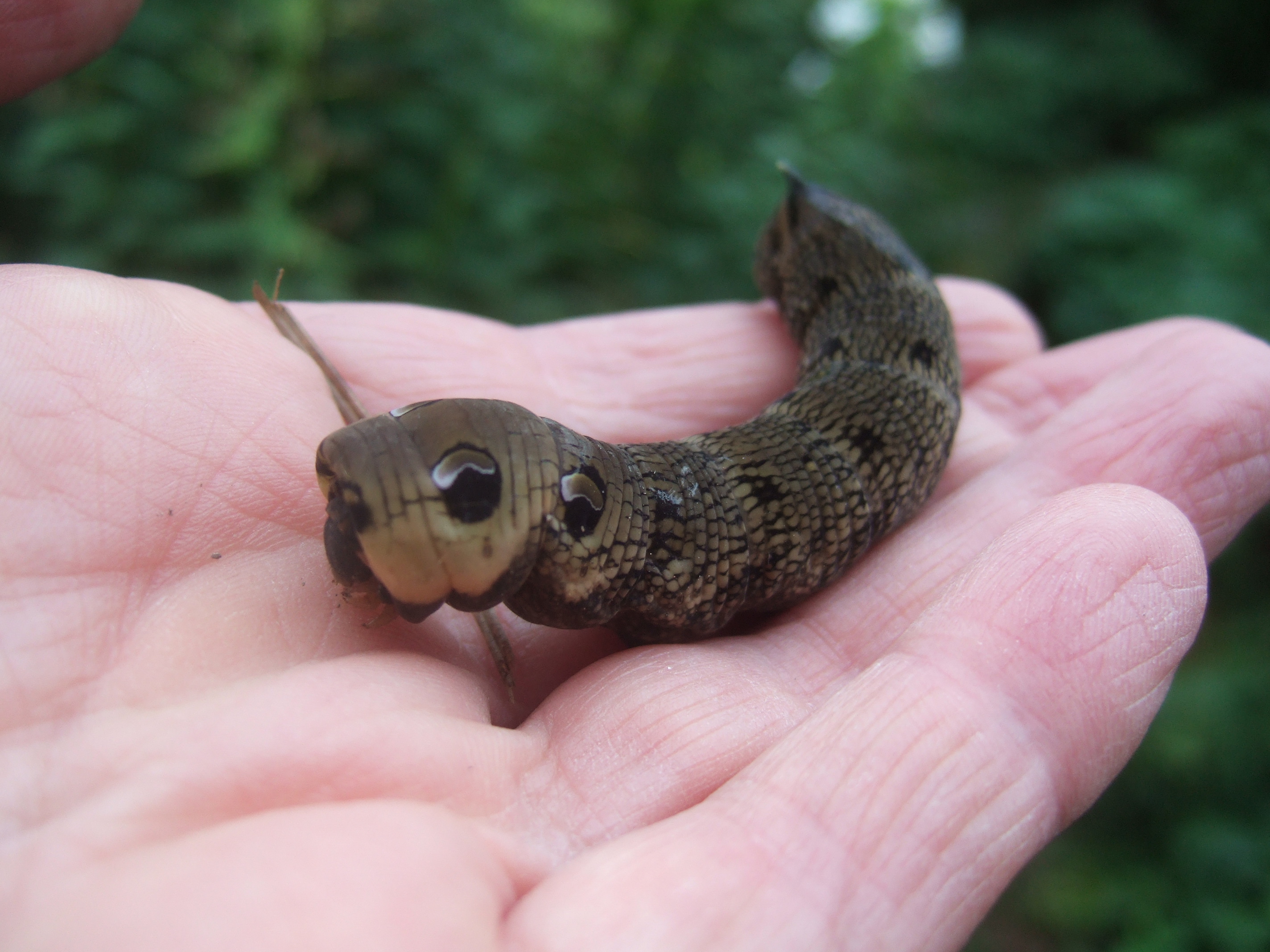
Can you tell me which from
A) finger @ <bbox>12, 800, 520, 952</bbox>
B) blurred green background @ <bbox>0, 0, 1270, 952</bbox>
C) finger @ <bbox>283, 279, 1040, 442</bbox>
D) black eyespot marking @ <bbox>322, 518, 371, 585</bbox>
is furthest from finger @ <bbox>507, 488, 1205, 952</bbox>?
blurred green background @ <bbox>0, 0, 1270, 952</bbox>

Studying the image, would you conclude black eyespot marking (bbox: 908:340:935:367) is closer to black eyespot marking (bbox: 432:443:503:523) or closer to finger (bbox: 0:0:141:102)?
black eyespot marking (bbox: 432:443:503:523)

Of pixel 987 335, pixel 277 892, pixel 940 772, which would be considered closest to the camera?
pixel 277 892

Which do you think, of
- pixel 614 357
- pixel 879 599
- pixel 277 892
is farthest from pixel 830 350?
pixel 277 892

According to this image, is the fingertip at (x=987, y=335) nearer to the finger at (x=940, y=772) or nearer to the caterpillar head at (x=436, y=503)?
the finger at (x=940, y=772)

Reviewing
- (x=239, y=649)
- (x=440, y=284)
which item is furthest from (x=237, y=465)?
(x=440, y=284)

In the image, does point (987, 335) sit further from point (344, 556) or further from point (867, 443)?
point (344, 556)

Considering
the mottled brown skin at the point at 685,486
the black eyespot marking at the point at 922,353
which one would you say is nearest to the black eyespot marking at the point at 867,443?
the mottled brown skin at the point at 685,486
